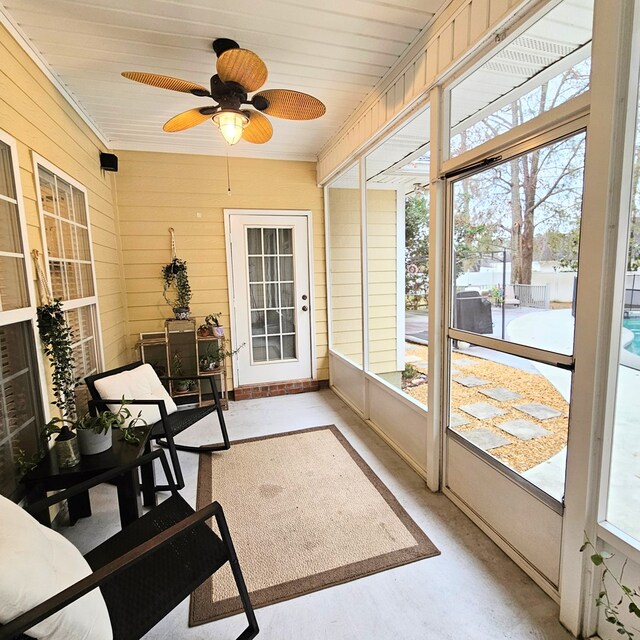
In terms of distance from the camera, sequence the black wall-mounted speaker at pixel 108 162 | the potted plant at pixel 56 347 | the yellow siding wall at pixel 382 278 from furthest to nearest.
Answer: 1. the yellow siding wall at pixel 382 278
2. the black wall-mounted speaker at pixel 108 162
3. the potted plant at pixel 56 347

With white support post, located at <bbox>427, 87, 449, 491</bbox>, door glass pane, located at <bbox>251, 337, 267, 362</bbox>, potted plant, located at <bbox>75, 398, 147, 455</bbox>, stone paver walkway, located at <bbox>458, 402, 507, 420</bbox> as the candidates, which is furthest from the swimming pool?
door glass pane, located at <bbox>251, 337, 267, 362</bbox>

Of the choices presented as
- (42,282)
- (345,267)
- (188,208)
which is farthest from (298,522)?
(188,208)

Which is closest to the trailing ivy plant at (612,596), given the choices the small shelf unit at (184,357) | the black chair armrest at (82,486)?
the black chair armrest at (82,486)

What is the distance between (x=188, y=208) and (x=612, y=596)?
4.09 m

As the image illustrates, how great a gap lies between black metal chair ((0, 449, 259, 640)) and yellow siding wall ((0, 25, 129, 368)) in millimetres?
1567

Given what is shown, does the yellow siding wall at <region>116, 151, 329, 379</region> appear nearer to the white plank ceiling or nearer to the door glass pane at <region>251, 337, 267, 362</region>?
the door glass pane at <region>251, 337, 267, 362</region>

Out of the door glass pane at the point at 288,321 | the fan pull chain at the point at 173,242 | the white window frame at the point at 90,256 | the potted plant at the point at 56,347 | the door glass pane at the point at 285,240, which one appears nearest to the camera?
the potted plant at the point at 56,347

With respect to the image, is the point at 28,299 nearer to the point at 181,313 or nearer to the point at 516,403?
the point at 181,313

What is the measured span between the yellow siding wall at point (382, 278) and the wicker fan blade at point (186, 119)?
1.76 m

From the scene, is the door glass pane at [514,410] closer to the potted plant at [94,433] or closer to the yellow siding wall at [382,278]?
the yellow siding wall at [382,278]

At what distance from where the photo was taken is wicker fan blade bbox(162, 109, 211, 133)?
2.16 m

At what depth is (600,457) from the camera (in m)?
1.26

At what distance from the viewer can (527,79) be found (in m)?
1.60

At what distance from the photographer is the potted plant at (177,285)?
3777mm
